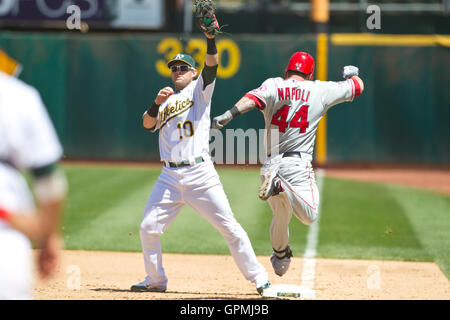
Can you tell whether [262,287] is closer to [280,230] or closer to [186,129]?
[280,230]

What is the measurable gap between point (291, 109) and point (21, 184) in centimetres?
351

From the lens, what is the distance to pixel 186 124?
5801mm

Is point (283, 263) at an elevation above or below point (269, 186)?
below

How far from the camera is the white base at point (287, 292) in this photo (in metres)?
5.89

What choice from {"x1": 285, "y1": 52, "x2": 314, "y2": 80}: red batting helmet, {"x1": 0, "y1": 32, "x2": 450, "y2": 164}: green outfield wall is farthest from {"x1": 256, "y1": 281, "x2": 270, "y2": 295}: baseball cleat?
{"x1": 0, "y1": 32, "x2": 450, "y2": 164}: green outfield wall

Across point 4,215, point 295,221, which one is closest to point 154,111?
point 4,215

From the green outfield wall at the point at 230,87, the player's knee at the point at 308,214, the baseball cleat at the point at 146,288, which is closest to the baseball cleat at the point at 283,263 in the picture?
the player's knee at the point at 308,214

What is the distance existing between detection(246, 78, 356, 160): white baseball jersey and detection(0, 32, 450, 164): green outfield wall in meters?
10.3

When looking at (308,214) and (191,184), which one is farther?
(308,214)

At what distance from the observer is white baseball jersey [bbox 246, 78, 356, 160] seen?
6.18m

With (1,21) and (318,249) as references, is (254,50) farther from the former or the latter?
(318,249)

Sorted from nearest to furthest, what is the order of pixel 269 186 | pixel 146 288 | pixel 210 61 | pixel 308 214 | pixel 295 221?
pixel 210 61, pixel 269 186, pixel 146 288, pixel 308 214, pixel 295 221

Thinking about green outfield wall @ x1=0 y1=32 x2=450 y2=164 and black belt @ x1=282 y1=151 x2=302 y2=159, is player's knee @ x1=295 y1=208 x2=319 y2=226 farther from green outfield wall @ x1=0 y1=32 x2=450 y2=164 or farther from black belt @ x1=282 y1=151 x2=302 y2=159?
green outfield wall @ x1=0 y1=32 x2=450 y2=164
